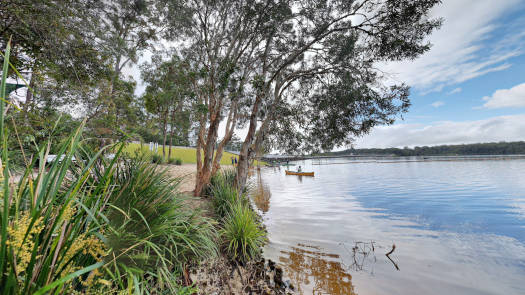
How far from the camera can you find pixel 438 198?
570 inches

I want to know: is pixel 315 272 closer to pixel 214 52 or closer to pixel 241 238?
pixel 241 238

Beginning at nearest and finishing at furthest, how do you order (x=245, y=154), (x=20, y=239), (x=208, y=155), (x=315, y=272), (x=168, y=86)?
(x=20, y=239) < (x=315, y=272) < (x=245, y=154) < (x=208, y=155) < (x=168, y=86)

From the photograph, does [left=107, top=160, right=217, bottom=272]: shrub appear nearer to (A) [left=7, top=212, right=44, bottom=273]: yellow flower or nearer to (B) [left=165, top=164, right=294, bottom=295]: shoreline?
(B) [left=165, top=164, right=294, bottom=295]: shoreline

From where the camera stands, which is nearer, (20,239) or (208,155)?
(20,239)

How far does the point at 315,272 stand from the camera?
406 centimetres

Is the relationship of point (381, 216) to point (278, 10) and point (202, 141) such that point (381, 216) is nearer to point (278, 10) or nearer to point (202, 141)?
point (202, 141)

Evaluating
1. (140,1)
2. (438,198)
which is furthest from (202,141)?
(438,198)


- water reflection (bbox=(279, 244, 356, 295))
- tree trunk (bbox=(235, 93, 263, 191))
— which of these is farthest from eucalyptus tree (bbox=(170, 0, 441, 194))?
water reflection (bbox=(279, 244, 356, 295))

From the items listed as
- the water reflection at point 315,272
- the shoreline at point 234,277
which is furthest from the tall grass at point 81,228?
the water reflection at point 315,272

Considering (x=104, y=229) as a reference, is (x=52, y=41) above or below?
above

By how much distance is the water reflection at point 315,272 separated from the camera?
355cm

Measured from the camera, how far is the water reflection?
355cm

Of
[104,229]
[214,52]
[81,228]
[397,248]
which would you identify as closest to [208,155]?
[214,52]

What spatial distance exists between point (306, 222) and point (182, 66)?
8643 millimetres
